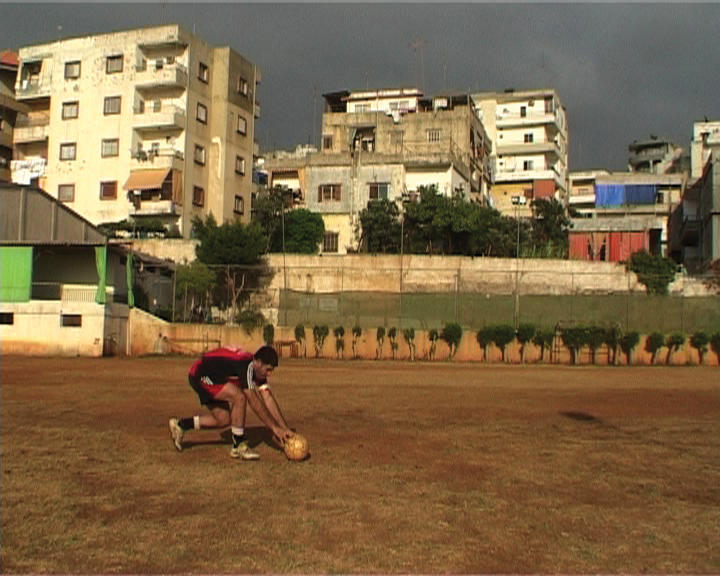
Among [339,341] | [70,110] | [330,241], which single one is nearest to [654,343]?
[339,341]

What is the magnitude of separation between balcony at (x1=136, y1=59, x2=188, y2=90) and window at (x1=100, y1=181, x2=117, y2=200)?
22.7ft

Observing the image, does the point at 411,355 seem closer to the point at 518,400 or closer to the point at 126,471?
the point at 518,400

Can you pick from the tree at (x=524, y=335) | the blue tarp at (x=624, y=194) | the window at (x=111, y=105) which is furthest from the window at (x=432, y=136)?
the tree at (x=524, y=335)

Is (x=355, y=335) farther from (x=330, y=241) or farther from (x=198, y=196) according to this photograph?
(x=198, y=196)

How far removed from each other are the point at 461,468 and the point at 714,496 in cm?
252

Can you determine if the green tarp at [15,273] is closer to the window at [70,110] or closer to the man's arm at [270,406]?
A: the man's arm at [270,406]

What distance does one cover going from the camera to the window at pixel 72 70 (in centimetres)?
5572

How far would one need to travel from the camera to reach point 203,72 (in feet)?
180

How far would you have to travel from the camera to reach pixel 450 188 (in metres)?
55.0

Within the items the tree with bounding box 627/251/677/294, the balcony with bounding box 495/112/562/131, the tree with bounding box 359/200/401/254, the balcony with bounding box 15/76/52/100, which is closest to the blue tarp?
the balcony with bounding box 495/112/562/131

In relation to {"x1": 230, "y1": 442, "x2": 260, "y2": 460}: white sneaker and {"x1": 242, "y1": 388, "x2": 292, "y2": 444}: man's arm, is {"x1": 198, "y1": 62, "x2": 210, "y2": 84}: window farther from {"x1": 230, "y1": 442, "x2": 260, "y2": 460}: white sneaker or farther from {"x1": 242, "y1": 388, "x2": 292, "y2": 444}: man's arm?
{"x1": 230, "y1": 442, "x2": 260, "y2": 460}: white sneaker

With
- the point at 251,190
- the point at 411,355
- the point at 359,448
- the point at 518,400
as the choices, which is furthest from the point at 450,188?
the point at 359,448

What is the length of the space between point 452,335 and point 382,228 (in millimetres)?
17243

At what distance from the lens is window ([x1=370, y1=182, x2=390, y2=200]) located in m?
54.9
